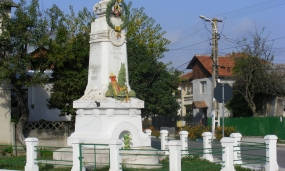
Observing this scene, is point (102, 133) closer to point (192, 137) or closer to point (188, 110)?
point (192, 137)

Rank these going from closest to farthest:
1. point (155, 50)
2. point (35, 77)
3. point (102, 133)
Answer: point (102, 133), point (35, 77), point (155, 50)

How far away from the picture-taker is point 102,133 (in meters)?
17.6

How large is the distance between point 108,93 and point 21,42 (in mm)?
6712

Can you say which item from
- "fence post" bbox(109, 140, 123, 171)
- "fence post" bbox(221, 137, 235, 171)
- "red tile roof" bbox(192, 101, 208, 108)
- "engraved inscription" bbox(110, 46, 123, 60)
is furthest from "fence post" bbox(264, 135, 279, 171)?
"red tile roof" bbox(192, 101, 208, 108)

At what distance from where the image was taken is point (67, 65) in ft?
82.0

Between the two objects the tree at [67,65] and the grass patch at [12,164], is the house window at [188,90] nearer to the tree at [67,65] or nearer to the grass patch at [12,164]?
the tree at [67,65]

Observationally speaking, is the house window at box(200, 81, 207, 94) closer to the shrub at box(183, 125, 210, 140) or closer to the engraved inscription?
the shrub at box(183, 125, 210, 140)

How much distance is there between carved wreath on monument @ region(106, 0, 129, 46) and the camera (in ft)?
60.8

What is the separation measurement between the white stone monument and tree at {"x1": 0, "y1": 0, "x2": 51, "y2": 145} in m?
5.09

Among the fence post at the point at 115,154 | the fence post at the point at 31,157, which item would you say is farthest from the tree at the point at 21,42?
the fence post at the point at 115,154

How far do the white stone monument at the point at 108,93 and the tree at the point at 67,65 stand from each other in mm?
5145

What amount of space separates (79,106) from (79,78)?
22.1ft

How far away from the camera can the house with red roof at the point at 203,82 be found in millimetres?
48884

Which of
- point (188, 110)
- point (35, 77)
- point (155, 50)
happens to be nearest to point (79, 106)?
point (35, 77)
